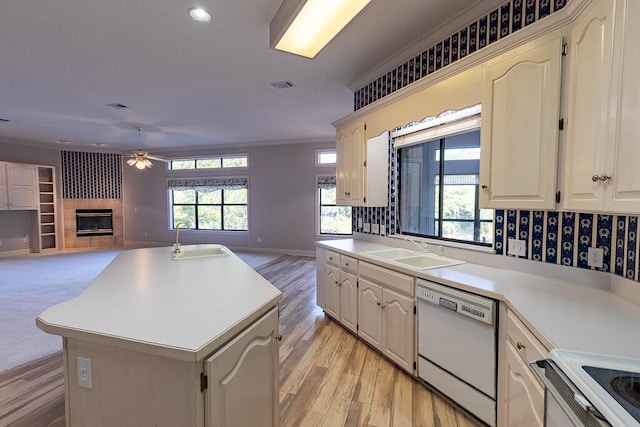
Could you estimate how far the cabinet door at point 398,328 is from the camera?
93.1 inches

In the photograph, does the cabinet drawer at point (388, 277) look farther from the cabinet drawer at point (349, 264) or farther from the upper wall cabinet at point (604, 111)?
the upper wall cabinet at point (604, 111)

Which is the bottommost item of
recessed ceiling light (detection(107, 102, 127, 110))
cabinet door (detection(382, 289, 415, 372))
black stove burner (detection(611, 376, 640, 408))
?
cabinet door (detection(382, 289, 415, 372))

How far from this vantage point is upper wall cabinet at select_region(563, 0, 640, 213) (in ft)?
3.93

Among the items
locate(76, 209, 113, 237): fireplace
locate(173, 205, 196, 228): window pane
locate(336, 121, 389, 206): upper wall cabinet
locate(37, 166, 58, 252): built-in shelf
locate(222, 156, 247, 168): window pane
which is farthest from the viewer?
locate(173, 205, 196, 228): window pane

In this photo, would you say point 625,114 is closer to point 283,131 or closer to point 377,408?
point 377,408

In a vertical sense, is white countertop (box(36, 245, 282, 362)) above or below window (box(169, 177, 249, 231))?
below

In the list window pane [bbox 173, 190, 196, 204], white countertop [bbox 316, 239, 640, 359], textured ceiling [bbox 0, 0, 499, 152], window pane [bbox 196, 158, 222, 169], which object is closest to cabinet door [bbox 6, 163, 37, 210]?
textured ceiling [bbox 0, 0, 499, 152]

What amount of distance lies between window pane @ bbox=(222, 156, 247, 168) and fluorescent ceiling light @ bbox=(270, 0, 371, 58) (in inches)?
231

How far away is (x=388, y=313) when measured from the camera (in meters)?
2.58

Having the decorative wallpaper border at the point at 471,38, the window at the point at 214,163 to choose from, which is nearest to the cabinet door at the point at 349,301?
the decorative wallpaper border at the point at 471,38

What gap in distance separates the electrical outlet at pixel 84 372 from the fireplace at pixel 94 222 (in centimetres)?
933

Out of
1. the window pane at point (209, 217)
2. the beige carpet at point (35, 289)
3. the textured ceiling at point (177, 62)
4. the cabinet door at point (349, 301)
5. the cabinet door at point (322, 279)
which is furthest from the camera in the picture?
the window pane at point (209, 217)

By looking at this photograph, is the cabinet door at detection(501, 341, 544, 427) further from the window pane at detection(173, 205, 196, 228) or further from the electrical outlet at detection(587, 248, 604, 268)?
the window pane at detection(173, 205, 196, 228)

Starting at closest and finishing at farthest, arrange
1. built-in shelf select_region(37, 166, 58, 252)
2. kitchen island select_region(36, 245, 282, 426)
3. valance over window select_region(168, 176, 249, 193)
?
kitchen island select_region(36, 245, 282, 426) → built-in shelf select_region(37, 166, 58, 252) → valance over window select_region(168, 176, 249, 193)
